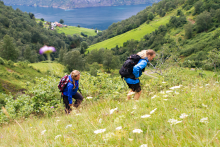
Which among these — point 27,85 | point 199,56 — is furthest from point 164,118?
point 199,56

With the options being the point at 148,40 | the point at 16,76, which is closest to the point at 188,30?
the point at 148,40

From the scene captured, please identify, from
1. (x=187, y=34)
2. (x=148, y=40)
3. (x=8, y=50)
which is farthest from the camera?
(x=148, y=40)

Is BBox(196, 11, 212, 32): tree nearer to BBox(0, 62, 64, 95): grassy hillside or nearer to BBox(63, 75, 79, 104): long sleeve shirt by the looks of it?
BBox(0, 62, 64, 95): grassy hillside

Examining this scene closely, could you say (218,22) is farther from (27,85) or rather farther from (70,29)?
(70,29)

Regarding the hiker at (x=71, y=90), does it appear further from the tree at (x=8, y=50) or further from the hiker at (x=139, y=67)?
the tree at (x=8, y=50)

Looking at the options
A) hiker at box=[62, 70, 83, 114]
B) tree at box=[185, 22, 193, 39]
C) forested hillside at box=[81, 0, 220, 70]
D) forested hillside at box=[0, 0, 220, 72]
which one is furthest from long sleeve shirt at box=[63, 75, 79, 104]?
tree at box=[185, 22, 193, 39]

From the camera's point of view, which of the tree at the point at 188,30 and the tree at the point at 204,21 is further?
the tree at the point at 204,21

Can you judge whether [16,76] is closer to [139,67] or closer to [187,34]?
[139,67]

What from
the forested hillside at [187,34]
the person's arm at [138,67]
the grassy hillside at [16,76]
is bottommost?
the grassy hillside at [16,76]

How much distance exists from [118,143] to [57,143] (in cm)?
121

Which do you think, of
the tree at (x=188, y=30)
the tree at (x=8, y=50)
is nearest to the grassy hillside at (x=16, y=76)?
the tree at (x=8, y=50)

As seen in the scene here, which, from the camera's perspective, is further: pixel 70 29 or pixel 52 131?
pixel 70 29

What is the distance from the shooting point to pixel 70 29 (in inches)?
6816

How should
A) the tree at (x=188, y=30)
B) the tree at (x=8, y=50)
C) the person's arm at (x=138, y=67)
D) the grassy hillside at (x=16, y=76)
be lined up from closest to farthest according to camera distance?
the person's arm at (x=138, y=67), the grassy hillside at (x=16, y=76), the tree at (x=8, y=50), the tree at (x=188, y=30)
